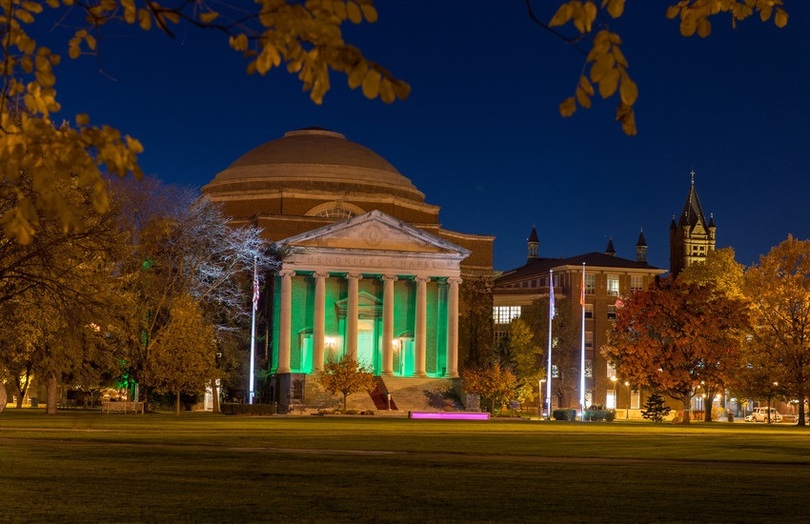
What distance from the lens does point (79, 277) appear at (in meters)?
37.9

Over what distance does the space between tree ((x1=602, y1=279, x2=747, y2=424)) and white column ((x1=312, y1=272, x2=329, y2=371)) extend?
782 inches

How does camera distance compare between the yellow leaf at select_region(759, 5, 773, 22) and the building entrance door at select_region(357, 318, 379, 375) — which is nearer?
the yellow leaf at select_region(759, 5, 773, 22)

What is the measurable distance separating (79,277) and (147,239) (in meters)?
32.8

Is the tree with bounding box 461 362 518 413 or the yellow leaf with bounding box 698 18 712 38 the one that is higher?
the yellow leaf with bounding box 698 18 712 38

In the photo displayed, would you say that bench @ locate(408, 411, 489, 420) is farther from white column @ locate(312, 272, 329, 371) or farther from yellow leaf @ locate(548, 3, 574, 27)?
yellow leaf @ locate(548, 3, 574, 27)

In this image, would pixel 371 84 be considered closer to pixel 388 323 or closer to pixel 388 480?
pixel 388 480

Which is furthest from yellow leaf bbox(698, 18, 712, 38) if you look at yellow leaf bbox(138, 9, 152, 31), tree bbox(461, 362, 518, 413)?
tree bbox(461, 362, 518, 413)

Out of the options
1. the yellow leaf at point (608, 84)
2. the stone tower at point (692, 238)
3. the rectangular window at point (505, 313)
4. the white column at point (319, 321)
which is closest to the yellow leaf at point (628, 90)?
the yellow leaf at point (608, 84)

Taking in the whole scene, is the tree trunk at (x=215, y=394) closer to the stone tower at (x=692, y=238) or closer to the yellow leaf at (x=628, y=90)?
the yellow leaf at (x=628, y=90)

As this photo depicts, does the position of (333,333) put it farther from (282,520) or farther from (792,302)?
(282,520)

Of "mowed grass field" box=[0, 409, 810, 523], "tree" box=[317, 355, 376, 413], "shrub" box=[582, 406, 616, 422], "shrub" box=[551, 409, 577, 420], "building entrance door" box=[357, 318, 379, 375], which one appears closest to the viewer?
"mowed grass field" box=[0, 409, 810, 523]

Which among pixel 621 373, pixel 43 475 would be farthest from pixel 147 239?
pixel 43 475

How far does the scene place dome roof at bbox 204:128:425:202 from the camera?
318 ft

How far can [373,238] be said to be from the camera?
86250mm
